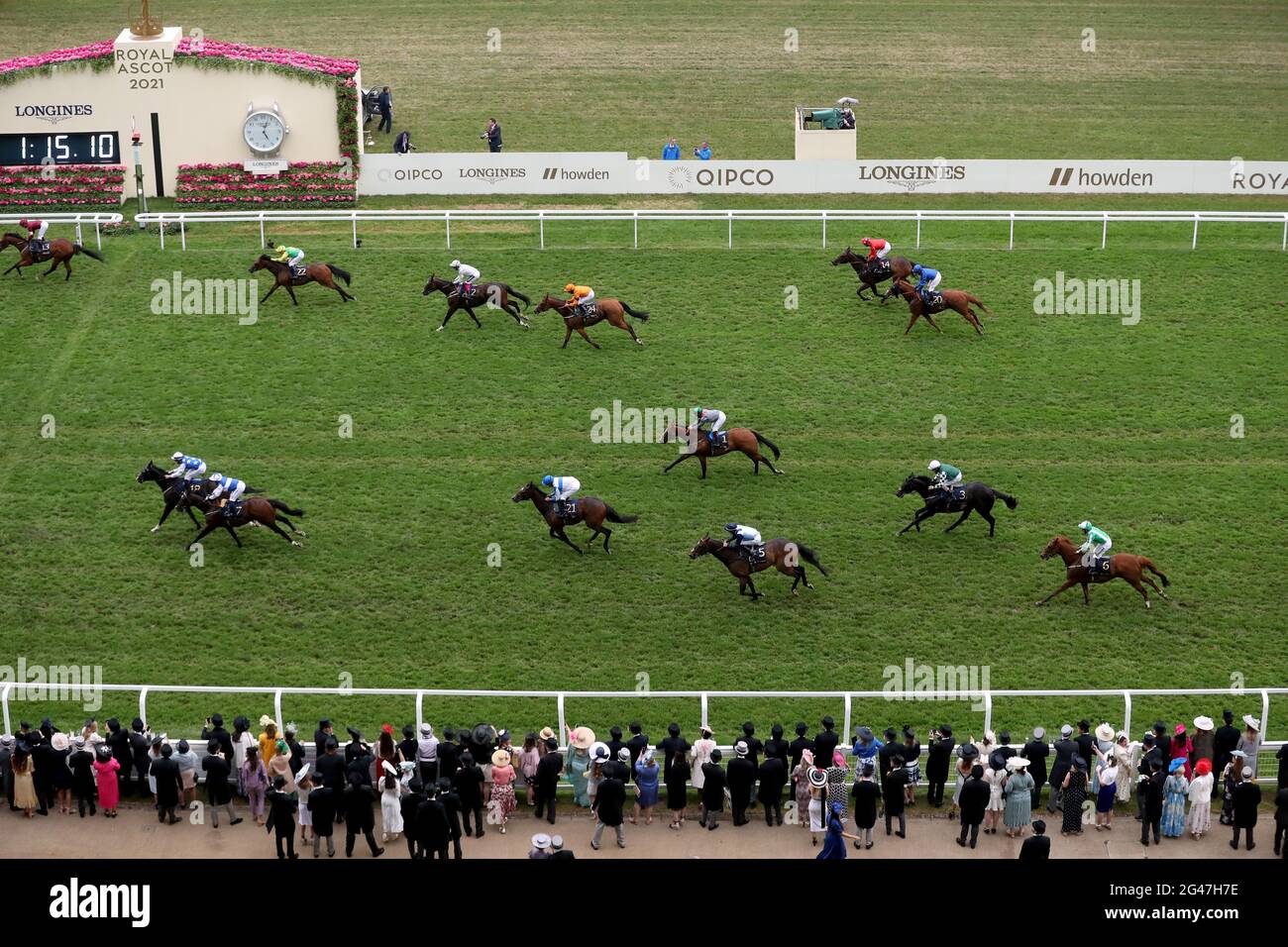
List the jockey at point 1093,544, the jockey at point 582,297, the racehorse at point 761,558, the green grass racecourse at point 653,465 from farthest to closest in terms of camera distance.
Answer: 1. the jockey at point 582,297
2. the racehorse at point 761,558
3. the jockey at point 1093,544
4. the green grass racecourse at point 653,465

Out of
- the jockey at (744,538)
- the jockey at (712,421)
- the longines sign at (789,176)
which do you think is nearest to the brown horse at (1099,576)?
the jockey at (744,538)

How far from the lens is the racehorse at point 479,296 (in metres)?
29.1

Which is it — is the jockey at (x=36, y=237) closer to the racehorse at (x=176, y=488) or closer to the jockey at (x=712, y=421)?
the racehorse at (x=176, y=488)

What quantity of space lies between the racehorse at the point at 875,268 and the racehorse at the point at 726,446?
5958 millimetres

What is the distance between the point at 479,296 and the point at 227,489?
739 cm

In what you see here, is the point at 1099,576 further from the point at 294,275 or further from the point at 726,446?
the point at 294,275

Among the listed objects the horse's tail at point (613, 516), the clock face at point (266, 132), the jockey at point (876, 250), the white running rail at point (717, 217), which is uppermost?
the clock face at point (266, 132)

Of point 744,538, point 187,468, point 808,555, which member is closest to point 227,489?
point 187,468

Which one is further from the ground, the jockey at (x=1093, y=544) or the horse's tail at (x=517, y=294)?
the horse's tail at (x=517, y=294)

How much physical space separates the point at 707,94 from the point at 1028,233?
44.0 feet

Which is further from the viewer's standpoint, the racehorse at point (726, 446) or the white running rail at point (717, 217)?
the white running rail at point (717, 217)

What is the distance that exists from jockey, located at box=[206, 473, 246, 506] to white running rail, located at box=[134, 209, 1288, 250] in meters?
9.33

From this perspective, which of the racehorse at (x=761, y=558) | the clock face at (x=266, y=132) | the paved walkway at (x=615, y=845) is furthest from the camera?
the clock face at (x=266, y=132)

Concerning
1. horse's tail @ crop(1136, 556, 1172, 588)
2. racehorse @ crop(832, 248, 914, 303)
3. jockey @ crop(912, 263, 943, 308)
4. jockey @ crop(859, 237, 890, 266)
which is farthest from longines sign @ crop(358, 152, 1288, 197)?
horse's tail @ crop(1136, 556, 1172, 588)
